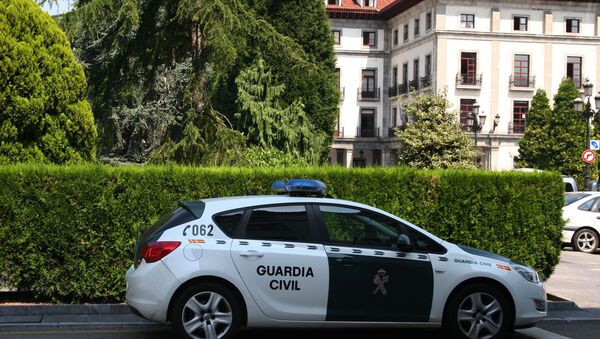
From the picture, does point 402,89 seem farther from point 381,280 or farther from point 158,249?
point 158,249

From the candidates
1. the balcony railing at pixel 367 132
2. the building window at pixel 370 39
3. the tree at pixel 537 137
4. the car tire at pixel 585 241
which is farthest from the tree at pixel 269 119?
the building window at pixel 370 39

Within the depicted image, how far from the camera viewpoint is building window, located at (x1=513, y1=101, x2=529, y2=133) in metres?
62.4

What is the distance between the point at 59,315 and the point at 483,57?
56495mm

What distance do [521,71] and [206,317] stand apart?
194ft

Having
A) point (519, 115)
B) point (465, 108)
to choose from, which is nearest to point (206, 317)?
point (465, 108)

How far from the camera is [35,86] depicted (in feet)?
37.7

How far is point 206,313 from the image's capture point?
7598 millimetres

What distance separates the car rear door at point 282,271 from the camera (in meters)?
7.66

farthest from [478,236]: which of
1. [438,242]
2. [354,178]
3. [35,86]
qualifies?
[35,86]

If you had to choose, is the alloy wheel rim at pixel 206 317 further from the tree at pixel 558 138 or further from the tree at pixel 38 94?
the tree at pixel 558 138

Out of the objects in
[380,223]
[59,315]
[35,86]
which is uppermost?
[35,86]

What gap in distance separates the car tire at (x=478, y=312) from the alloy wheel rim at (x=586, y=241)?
12.7 meters

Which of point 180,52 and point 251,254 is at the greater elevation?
point 180,52

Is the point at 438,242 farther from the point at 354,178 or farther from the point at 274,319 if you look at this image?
the point at 354,178
